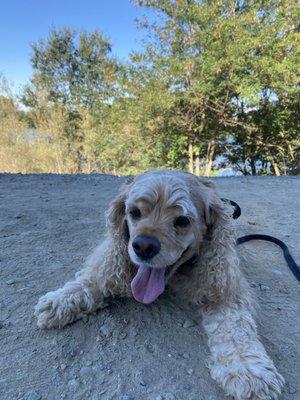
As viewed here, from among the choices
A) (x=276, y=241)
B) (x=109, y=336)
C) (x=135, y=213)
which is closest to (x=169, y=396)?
(x=109, y=336)

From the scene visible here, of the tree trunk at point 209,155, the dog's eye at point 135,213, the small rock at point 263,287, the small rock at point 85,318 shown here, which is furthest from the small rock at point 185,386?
the tree trunk at point 209,155

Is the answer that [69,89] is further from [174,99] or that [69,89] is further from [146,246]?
[146,246]

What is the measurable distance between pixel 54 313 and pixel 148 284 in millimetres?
556

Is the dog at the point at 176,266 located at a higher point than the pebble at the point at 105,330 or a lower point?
higher

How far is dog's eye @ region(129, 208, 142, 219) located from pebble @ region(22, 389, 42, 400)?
100 cm

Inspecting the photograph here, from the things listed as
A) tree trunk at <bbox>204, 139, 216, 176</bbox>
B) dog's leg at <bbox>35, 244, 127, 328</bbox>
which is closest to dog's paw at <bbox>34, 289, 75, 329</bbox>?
dog's leg at <bbox>35, 244, 127, 328</bbox>

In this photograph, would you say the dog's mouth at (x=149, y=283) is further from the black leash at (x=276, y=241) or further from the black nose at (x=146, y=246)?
the black leash at (x=276, y=241)

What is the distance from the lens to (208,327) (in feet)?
6.68

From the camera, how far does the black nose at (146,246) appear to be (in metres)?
1.89

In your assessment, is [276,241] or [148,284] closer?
[148,284]

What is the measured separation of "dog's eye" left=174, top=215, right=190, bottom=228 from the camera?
205 centimetres

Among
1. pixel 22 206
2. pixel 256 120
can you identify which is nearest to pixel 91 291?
pixel 22 206

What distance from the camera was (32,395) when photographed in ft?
5.36

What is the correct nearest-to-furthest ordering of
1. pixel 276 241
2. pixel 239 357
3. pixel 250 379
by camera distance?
1. pixel 250 379
2. pixel 239 357
3. pixel 276 241
